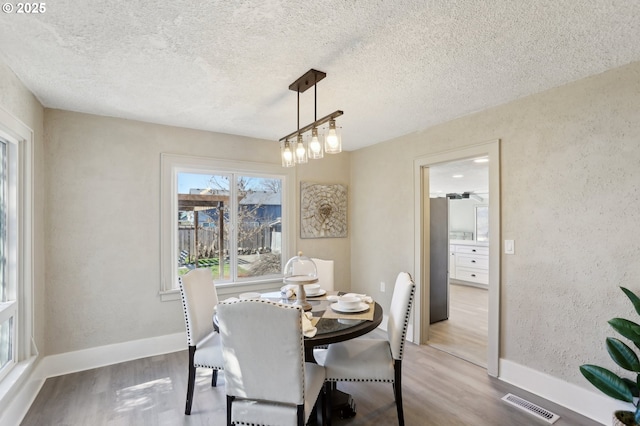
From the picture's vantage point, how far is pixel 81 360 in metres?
2.86

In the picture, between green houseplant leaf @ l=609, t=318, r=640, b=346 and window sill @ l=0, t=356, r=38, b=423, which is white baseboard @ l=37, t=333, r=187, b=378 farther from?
green houseplant leaf @ l=609, t=318, r=640, b=346

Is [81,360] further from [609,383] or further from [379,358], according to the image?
[609,383]

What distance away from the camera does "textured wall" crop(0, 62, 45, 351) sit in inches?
87.4

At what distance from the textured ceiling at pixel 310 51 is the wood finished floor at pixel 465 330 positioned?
2.45 m

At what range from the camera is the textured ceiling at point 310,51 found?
149 cm

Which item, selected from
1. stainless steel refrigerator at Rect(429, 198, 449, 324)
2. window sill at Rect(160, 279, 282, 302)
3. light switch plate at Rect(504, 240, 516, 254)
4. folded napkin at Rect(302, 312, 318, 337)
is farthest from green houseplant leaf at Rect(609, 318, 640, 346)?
window sill at Rect(160, 279, 282, 302)

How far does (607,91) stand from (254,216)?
3.41m

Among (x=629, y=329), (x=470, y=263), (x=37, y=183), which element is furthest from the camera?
(x=470, y=263)

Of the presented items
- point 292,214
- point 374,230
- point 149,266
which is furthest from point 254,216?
point 374,230

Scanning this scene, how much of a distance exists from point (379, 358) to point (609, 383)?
4.37 ft

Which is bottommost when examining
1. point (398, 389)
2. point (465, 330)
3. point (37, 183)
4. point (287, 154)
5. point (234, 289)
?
point (465, 330)

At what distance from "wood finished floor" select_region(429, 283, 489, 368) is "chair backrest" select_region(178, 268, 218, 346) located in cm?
246

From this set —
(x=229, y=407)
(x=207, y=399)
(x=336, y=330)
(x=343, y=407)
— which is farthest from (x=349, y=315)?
(x=207, y=399)

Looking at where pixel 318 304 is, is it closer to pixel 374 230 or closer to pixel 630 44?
pixel 374 230
